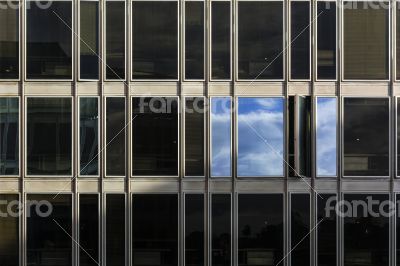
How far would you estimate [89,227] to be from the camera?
20734 millimetres

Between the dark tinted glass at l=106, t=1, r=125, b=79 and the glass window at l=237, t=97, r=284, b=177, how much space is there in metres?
4.79

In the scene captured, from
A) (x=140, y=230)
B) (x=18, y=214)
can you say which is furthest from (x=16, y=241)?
(x=140, y=230)

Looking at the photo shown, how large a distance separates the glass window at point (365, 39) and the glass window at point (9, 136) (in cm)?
1270

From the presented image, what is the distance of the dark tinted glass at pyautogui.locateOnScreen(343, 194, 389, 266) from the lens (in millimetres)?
20562

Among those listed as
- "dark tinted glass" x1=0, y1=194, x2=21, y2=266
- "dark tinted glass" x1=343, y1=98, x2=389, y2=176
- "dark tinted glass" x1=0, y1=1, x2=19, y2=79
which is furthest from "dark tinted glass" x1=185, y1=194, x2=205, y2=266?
"dark tinted glass" x1=0, y1=1, x2=19, y2=79

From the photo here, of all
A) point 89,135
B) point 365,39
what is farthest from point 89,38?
point 365,39

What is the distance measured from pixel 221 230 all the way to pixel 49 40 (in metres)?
9.81

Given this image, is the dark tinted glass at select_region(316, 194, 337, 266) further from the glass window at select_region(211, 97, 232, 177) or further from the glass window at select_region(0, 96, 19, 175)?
the glass window at select_region(0, 96, 19, 175)

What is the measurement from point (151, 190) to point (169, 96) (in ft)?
12.0

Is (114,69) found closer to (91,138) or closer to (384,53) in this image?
(91,138)

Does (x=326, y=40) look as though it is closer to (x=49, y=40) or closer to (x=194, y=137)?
(x=194, y=137)

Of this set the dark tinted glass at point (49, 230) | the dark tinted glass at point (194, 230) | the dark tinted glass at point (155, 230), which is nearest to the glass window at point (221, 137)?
the dark tinted glass at point (194, 230)

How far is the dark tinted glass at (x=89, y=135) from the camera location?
2086cm

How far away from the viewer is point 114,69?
822 inches
